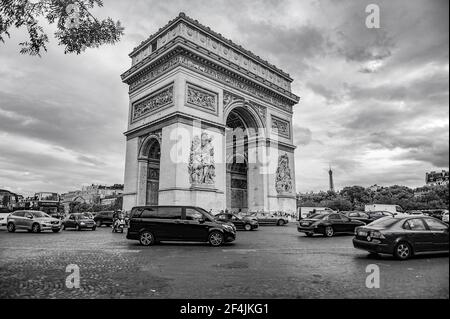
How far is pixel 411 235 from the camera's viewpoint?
28.1ft

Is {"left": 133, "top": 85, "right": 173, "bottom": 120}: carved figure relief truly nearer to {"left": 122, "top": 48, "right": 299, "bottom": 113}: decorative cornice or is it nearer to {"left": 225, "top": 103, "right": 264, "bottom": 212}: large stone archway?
{"left": 122, "top": 48, "right": 299, "bottom": 113}: decorative cornice

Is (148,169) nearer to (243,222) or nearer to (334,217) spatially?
(243,222)

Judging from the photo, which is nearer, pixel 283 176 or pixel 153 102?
pixel 153 102

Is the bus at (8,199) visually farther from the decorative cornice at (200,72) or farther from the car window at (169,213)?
the car window at (169,213)

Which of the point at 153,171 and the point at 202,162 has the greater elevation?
the point at 202,162

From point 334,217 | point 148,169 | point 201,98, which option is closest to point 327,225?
point 334,217

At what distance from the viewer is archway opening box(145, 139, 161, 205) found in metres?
30.3

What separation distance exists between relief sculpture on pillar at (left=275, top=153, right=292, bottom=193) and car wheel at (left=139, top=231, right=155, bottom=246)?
22.5 meters

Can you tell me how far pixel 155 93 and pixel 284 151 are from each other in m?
15.0

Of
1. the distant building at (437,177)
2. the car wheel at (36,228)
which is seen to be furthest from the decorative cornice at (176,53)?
the distant building at (437,177)

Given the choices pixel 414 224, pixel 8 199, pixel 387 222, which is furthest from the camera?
pixel 8 199

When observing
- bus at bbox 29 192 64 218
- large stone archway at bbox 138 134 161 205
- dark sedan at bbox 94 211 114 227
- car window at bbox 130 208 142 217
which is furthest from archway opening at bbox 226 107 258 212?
car window at bbox 130 208 142 217

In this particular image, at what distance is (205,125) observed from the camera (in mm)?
28078

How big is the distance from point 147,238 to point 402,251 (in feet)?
28.8
